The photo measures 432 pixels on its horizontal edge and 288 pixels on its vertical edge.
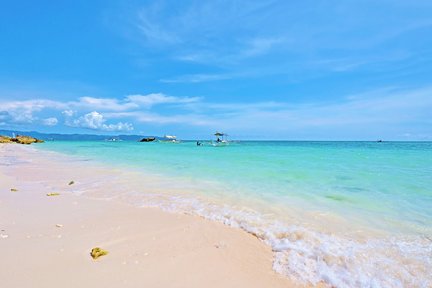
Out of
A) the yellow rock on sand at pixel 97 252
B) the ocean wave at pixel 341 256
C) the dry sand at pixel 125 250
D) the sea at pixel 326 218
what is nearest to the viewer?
the dry sand at pixel 125 250

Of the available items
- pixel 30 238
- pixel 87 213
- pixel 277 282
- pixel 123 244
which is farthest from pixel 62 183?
pixel 277 282

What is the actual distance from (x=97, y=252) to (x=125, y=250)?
414 mm

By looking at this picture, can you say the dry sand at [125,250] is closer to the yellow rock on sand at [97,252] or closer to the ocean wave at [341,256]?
the yellow rock on sand at [97,252]

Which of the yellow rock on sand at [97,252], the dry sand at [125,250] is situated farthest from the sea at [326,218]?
the yellow rock on sand at [97,252]

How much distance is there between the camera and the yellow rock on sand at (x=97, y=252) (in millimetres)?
3885

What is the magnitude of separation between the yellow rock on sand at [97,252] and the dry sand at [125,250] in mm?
74

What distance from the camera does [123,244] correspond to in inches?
173

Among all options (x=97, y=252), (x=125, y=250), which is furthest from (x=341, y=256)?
(x=97, y=252)

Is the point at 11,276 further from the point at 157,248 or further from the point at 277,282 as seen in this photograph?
the point at 277,282

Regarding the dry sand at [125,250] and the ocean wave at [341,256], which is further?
the ocean wave at [341,256]

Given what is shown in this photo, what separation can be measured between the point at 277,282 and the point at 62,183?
986cm

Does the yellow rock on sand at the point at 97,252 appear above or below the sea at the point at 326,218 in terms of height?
above

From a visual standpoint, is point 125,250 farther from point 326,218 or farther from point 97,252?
point 326,218

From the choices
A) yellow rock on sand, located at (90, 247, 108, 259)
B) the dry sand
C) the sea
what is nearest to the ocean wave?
the sea
